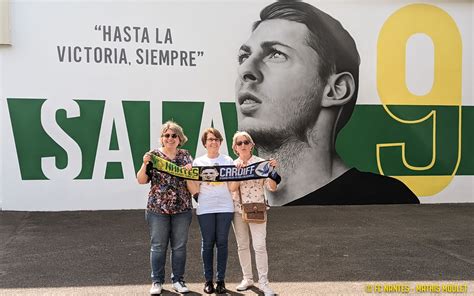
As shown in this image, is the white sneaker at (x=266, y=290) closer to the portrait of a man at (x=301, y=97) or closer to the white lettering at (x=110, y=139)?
the portrait of a man at (x=301, y=97)

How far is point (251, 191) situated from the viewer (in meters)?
4.61

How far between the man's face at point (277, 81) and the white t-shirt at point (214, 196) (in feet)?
16.4

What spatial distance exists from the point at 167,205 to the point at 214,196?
46cm

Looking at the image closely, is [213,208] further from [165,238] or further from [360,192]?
A: [360,192]

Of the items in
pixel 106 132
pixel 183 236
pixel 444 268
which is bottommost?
pixel 444 268

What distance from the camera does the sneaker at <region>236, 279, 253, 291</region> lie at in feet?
15.7

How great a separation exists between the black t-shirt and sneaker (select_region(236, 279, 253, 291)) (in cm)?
506

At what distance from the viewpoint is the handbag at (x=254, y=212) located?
448 cm

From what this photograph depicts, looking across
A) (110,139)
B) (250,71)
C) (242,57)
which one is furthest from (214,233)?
(242,57)

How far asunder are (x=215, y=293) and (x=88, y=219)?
450cm

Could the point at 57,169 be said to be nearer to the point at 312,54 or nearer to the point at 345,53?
the point at 312,54

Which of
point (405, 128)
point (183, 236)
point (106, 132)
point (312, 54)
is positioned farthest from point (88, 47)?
point (405, 128)

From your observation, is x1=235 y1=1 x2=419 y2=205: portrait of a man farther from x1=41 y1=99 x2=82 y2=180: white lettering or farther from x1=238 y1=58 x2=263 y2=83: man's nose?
x1=41 y1=99 x2=82 y2=180: white lettering

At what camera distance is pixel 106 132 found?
917cm
